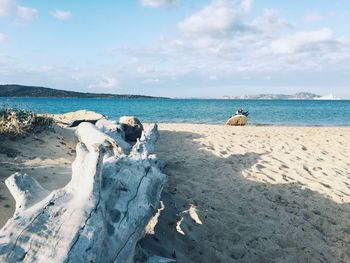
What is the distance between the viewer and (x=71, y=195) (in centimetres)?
306

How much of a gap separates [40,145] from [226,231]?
4.69m

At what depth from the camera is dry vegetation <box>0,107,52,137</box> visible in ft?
25.2

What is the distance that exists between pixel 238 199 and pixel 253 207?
36 centimetres

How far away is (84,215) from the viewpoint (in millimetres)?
2830

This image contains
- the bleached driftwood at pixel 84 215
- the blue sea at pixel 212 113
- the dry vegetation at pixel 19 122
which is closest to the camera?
the bleached driftwood at pixel 84 215

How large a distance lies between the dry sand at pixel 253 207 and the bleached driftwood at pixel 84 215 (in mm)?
945

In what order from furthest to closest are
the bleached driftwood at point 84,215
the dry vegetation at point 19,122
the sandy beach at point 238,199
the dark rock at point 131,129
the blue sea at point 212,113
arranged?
the blue sea at point 212,113 < the dark rock at point 131,129 < the dry vegetation at point 19,122 < the sandy beach at point 238,199 < the bleached driftwood at point 84,215

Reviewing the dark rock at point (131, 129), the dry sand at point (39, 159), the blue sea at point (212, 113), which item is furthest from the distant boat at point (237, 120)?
the dry sand at point (39, 159)

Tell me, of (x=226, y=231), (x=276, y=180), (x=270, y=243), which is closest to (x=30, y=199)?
(x=226, y=231)

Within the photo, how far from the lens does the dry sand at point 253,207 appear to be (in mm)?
4812

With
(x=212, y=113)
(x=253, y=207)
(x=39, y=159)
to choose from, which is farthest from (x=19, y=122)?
(x=212, y=113)

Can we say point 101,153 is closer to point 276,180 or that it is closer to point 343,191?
point 276,180

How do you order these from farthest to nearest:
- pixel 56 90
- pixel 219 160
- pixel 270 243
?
1. pixel 56 90
2. pixel 219 160
3. pixel 270 243

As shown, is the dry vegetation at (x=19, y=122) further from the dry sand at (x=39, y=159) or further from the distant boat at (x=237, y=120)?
the distant boat at (x=237, y=120)
